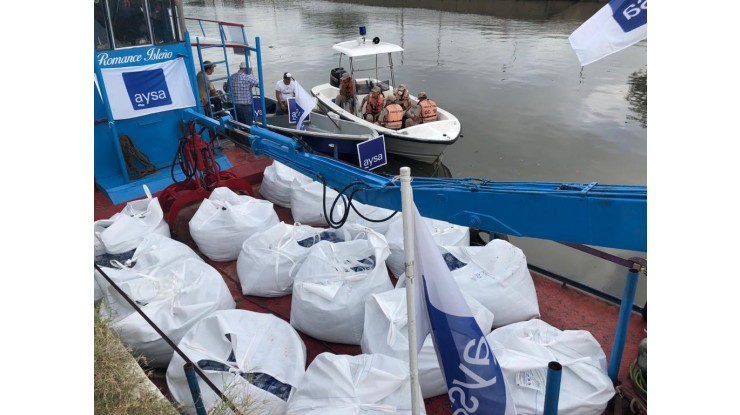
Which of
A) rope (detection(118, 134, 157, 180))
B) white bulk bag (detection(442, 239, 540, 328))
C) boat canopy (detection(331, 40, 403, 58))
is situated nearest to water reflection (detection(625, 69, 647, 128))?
boat canopy (detection(331, 40, 403, 58))

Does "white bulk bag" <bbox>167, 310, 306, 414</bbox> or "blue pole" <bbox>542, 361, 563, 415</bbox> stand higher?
"blue pole" <bbox>542, 361, 563, 415</bbox>

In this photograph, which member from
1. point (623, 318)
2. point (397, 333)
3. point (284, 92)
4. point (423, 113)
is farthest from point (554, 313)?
point (284, 92)

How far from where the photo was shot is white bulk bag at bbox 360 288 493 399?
3.04 meters

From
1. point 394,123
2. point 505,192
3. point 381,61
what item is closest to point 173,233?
point 505,192

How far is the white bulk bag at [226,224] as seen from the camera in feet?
15.5

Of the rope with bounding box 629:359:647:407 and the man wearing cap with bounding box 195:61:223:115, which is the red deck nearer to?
the rope with bounding box 629:359:647:407

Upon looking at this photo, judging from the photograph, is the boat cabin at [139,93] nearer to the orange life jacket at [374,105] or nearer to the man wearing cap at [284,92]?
the man wearing cap at [284,92]

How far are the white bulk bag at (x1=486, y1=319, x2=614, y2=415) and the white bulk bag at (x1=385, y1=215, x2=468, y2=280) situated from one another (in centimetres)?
154

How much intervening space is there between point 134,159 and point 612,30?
5.63 metres

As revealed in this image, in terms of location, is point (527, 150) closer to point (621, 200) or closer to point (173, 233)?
point (173, 233)

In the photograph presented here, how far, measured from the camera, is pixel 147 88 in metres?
5.99

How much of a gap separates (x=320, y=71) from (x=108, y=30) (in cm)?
1307

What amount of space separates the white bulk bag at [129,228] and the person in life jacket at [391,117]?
17.4 feet

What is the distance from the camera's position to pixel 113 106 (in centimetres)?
580
